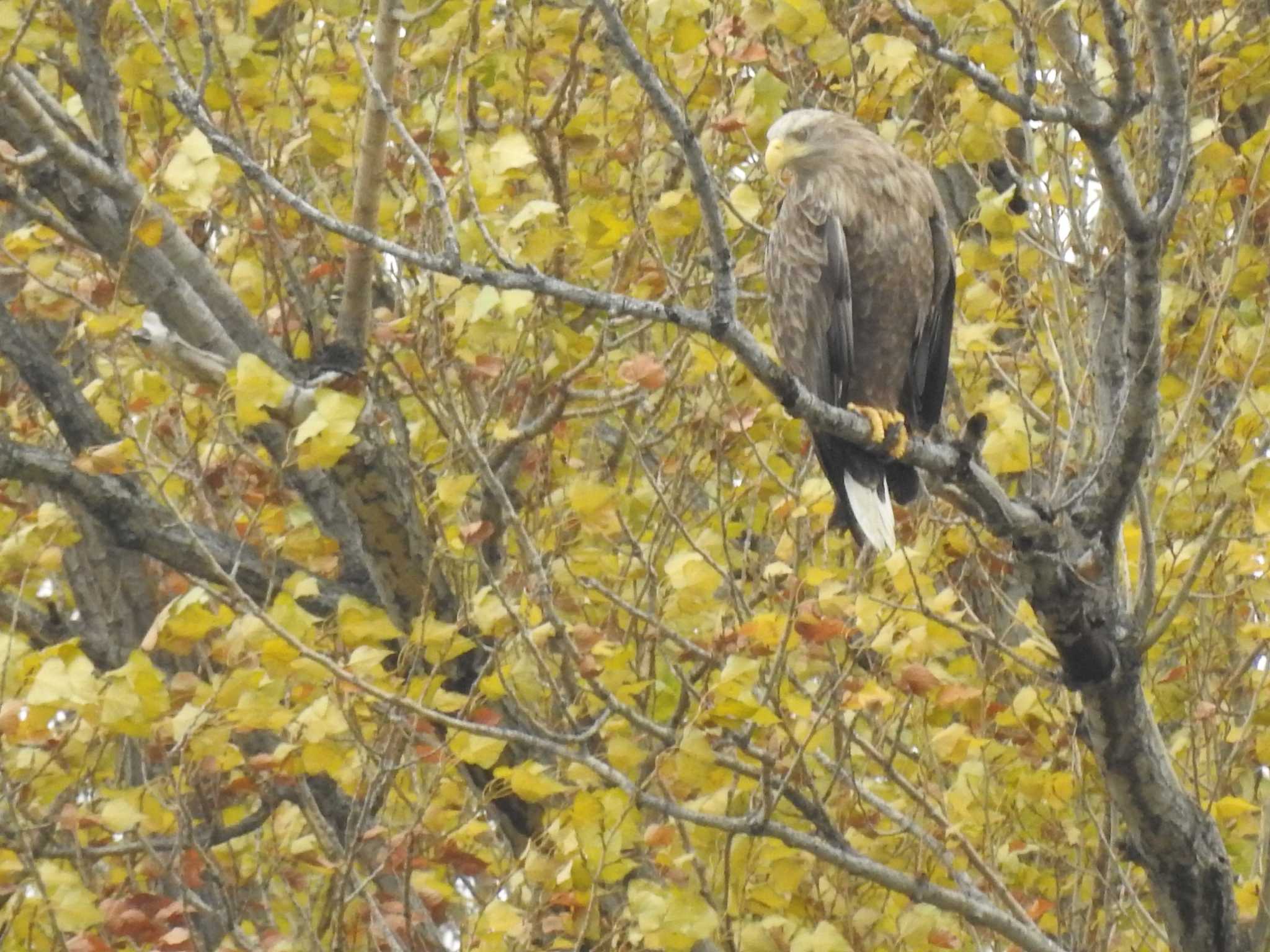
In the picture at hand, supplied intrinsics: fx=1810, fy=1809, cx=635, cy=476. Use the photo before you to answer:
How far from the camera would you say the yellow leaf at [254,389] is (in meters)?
3.74

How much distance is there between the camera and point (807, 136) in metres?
4.98

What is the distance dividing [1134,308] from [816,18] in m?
1.41

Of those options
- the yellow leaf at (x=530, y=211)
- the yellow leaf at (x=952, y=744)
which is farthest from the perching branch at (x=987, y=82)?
the yellow leaf at (x=952, y=744)

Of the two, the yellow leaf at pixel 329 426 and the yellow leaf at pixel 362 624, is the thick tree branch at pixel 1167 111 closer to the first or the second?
the yellow leaf at pixel 329 426

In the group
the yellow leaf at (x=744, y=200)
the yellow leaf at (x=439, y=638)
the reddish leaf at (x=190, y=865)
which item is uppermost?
the yellow leaf at (x=744, y=200)

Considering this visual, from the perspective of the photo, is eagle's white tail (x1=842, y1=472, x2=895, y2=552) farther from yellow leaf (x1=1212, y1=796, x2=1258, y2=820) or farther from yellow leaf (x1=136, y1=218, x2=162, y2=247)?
yellow leaf (x1=136, y1=218, x2=162, y2=247)

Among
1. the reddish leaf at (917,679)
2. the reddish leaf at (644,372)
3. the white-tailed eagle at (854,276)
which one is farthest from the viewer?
the white-tailed eagle at (854,276)

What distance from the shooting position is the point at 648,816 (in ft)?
16.5

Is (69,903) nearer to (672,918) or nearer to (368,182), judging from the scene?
(672,918)

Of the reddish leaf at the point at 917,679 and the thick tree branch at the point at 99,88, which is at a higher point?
the thick tree branch at the point at 99,88

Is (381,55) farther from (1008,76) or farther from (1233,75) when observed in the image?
(1233,75)

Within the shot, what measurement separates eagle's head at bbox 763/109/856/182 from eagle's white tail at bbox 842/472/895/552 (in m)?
0.88

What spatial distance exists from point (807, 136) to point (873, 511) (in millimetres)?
1059

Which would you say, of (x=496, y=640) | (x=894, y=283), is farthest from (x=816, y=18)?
(x=496, y=640)
